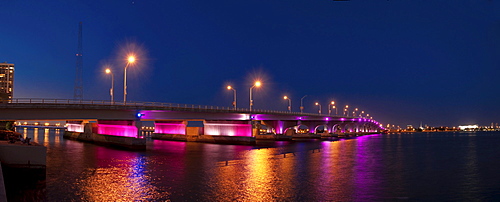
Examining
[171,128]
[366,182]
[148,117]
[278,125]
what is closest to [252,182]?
[366,182]

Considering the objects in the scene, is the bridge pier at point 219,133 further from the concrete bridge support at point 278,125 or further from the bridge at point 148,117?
the concrete bridge support at point 278,125

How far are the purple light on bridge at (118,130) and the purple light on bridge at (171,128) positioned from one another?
19.9m

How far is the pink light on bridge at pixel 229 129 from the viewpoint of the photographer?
9038cm

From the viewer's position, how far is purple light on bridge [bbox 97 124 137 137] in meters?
67.5

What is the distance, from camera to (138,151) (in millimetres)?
60438

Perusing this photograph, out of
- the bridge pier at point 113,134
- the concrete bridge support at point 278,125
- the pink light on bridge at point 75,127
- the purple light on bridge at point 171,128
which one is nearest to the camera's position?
the bridge pier at point 113,134

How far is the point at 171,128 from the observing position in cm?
10662

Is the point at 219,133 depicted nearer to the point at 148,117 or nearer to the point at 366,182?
the point at 148,117

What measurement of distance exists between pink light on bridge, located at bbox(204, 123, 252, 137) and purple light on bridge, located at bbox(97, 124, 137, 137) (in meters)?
22.6

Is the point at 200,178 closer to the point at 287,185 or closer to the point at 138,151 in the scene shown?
the point at 287,185

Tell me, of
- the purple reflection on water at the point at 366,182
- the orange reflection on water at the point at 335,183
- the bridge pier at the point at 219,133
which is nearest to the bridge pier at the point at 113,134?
the bridge pier at the point at 219,133

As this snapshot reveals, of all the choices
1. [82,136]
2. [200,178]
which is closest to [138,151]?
[200,178]

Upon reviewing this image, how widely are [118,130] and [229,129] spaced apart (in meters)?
25.5

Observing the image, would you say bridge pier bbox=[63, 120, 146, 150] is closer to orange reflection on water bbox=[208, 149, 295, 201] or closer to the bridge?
the bridge
